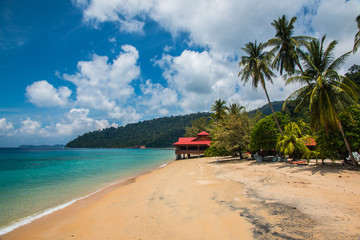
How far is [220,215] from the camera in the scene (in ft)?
19.7

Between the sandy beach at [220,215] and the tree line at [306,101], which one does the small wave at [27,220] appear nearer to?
the sandy beach at [220,215]

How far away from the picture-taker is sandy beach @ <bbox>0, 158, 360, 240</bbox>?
4.82 m

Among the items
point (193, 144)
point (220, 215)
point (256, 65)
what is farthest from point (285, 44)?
point (193, 144)

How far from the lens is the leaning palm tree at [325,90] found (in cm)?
1160

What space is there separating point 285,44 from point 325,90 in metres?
7.66

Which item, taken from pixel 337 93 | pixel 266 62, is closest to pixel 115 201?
pixel 337 93

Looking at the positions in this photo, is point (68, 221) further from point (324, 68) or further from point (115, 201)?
point (324, 68)

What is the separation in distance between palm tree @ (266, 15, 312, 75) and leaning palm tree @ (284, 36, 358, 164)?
3.44 m

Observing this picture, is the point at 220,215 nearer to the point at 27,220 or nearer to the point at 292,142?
the point at 27,220

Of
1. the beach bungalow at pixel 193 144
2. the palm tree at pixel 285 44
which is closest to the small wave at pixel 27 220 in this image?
the palm tree at pixel 285 44

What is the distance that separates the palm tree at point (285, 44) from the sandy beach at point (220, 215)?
1190cm

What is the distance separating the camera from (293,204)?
21.4 feet

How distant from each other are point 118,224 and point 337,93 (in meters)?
14.7

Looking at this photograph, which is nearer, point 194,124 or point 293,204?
point 293,204
